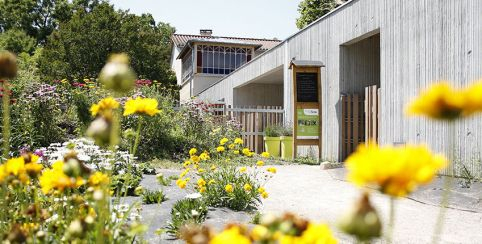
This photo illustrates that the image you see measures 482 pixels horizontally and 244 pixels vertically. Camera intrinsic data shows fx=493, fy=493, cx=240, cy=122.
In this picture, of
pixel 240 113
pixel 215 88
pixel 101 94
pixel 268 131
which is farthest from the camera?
pixel 215 88

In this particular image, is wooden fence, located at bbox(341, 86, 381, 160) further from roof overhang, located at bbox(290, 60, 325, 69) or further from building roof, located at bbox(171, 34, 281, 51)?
building roof, located at bbox(171, 34, 281, 51)

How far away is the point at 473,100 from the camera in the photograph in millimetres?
762

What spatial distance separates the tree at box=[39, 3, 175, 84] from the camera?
25.1m

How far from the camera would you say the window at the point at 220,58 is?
88.8 ft

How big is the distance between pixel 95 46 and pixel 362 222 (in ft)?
85.9

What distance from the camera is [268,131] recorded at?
513 inches

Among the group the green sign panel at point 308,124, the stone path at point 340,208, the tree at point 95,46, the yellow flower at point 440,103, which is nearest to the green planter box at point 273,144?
the green sign panel at point 308,124

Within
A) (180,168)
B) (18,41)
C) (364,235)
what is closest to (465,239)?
(364,235)

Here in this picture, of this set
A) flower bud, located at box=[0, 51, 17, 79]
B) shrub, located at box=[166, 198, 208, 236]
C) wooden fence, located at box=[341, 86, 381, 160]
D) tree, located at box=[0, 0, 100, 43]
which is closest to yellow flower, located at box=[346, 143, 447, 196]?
flower bud, located at box=[0, 51, 17, 79]

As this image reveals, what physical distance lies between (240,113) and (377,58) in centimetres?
563

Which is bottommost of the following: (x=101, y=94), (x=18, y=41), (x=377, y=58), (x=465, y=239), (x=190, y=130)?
(x=465, y=239)

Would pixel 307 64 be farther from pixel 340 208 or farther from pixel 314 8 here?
pixel 314 8

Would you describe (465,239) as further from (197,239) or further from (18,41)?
(18,41)

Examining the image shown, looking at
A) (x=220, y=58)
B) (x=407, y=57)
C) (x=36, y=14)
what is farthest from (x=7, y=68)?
(x=36, y=14)
